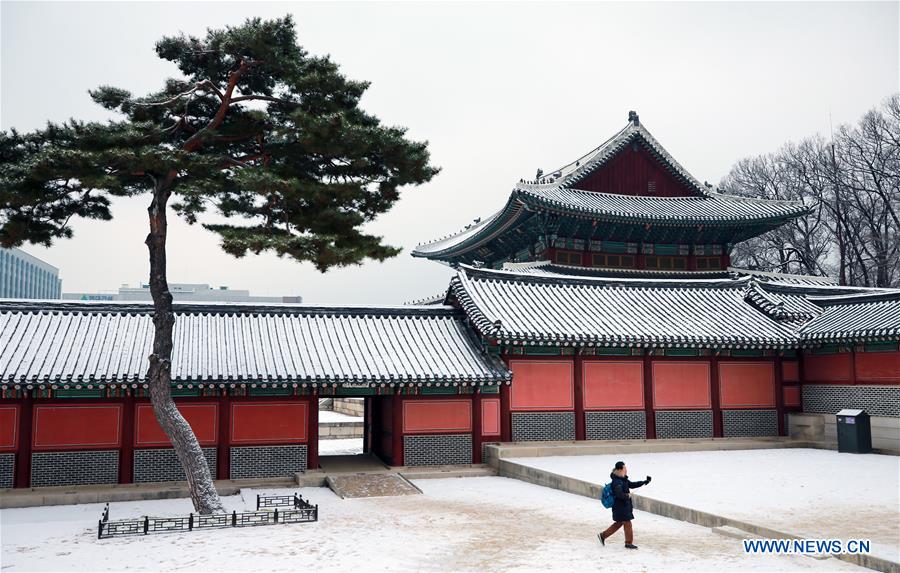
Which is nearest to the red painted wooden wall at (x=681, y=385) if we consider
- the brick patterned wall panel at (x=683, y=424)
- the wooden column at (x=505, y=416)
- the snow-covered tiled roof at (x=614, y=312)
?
the brick patterned wall panel at (x=683, y=424)

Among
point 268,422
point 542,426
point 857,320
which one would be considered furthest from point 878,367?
point 268,422

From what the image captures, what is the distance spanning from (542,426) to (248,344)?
8719mm

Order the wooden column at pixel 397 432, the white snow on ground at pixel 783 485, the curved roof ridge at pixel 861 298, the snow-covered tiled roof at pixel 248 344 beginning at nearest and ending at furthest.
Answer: the white snow on ground at pixel 783 485 < the snow-covered tiled roof at pixel 248 344 < the wooden column at pixel 397 432 < the curved roof ridge at pixel 861 298

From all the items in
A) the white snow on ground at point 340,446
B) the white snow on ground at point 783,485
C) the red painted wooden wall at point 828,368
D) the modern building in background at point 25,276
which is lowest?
the white snow on ground at point 340,446

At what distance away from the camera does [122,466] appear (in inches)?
687

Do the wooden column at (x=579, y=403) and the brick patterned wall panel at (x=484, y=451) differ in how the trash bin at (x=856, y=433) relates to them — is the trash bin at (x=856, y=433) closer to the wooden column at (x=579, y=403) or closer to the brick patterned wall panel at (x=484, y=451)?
the wooden column at (x=579, y=403)

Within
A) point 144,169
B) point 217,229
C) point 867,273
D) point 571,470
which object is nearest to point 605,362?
point 571,470

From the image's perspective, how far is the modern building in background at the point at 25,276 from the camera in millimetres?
99375

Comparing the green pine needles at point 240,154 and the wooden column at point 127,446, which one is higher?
the green pine needles at point 240,154

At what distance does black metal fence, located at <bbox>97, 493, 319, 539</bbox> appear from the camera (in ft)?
41.8

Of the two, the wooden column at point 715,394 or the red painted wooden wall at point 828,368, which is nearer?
the red painted wooden wall at point 828,368

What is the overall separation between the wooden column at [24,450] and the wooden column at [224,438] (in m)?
4.21

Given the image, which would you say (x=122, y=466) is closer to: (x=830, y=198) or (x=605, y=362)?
(x=605, y=362)

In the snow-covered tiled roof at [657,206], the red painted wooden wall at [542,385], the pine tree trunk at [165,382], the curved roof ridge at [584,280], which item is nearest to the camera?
the pine tree trunk at [165,382]
